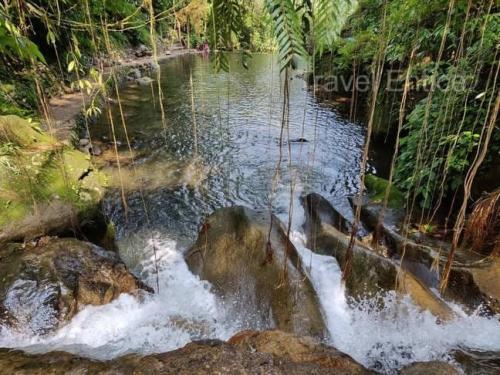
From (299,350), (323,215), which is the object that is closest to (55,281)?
(299,350)

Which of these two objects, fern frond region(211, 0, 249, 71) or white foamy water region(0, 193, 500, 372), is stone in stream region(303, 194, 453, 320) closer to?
white foamy water region(0, 193, 500, 372)

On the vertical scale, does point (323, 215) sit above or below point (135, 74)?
below

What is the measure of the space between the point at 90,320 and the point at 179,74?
48.2 feet

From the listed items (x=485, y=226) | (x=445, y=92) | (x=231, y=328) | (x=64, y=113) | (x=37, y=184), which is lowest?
(x=231, y=328)

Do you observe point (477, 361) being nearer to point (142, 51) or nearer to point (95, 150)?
point (95, 150)

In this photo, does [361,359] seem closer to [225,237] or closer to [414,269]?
[414,269]

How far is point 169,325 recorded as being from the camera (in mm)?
2957

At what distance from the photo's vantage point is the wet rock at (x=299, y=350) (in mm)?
1880

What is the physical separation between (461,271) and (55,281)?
3.69 metres

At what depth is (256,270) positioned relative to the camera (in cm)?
313

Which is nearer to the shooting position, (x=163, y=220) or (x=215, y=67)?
(x=215, y=67)

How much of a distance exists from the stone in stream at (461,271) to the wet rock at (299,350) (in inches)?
45.8

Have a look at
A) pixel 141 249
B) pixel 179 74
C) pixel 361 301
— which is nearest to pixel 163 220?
pixel 141 249

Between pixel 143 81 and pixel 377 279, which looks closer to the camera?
pixel 377 279
